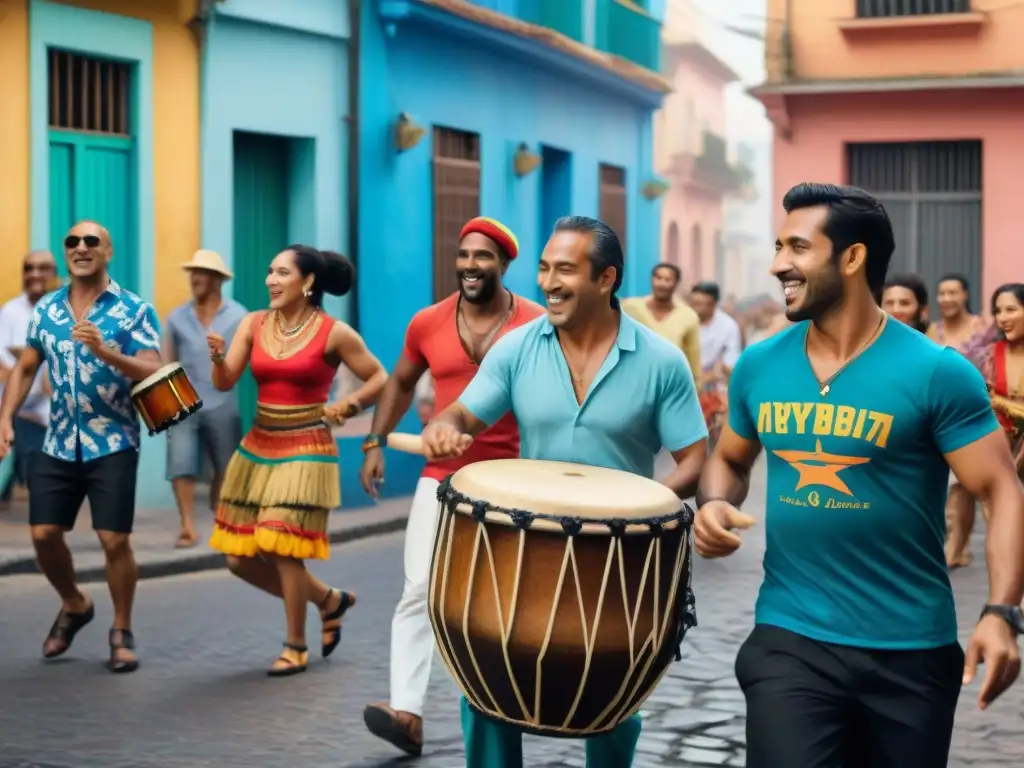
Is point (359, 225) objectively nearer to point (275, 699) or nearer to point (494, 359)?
point (275, 699)

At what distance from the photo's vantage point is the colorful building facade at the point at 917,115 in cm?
2442

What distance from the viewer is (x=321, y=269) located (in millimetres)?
8984

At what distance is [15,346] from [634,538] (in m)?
8.51

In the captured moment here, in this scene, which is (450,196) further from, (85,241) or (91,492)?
(91,492)

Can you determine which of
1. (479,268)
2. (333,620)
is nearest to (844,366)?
(479,268)

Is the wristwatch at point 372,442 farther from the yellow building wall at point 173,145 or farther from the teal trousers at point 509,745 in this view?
the yellow building wall at point 173,145

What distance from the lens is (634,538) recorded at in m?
4.98

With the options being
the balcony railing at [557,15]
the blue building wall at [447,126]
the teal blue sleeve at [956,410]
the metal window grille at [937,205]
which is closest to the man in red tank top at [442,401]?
the teal blue sleeve at [956,410]

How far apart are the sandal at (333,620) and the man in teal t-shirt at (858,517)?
180 inches

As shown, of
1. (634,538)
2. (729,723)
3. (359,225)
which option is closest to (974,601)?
(729,723)

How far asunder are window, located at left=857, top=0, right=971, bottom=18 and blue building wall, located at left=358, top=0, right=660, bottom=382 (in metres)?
3.08

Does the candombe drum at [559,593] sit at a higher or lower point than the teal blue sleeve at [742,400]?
lower

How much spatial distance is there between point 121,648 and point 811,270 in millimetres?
5018

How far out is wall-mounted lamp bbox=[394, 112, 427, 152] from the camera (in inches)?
690
